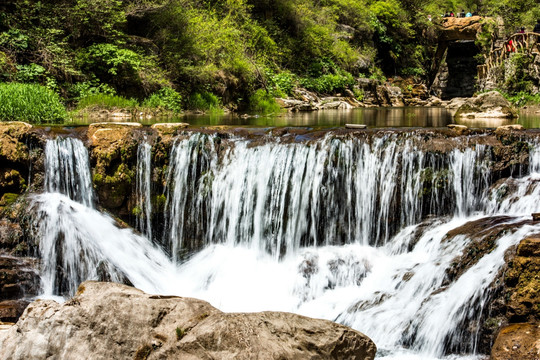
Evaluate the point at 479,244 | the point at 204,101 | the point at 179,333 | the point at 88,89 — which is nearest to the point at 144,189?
the point at 479,244

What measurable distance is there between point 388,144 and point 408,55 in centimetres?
3396

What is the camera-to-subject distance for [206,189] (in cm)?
941

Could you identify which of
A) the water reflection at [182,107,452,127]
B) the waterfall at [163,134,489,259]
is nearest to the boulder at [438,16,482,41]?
the water reflection at [182,107,452,127]

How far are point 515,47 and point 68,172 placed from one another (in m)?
20.7

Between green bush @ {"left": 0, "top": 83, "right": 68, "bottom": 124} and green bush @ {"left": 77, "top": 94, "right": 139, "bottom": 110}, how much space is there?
6.10ft

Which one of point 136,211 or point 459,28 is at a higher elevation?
point 459,28

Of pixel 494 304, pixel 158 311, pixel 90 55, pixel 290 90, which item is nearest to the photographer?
pixel 158 311

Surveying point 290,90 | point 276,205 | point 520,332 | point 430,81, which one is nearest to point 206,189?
point 276,205

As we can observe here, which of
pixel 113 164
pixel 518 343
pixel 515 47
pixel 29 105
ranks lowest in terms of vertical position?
pixel 518 343

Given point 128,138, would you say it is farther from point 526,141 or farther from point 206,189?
point 526,141

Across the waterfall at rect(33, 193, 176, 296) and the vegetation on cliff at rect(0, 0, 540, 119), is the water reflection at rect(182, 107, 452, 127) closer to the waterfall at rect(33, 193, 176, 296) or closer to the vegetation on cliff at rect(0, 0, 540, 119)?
the vegetation on cliff at rect(0, 0, 540, 119)

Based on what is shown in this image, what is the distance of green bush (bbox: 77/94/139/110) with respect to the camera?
1592 cm

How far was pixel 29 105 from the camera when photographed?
41.9ft

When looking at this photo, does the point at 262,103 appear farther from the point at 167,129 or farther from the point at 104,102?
the point at 167,129
